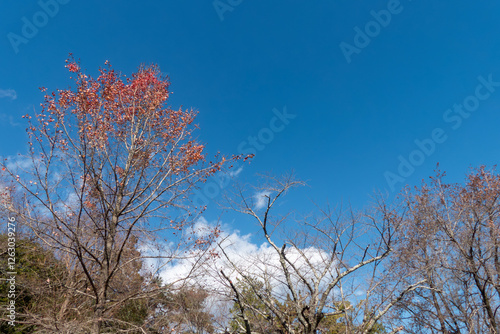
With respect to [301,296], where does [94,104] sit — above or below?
above

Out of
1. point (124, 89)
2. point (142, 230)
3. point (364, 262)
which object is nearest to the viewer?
point (142, 230)

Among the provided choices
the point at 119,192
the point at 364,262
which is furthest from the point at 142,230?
the point at 364,262

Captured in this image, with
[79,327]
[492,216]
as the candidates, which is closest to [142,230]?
[79,327]

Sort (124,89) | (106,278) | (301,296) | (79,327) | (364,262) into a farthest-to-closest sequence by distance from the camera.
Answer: (301,296), (364,262), (124,89), (106,278), (79,327)

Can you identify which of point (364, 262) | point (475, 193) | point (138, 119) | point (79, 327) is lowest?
point (79, 327)

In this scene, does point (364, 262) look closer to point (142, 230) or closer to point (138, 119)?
point (142, 230)

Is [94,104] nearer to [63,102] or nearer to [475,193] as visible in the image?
[63,102]

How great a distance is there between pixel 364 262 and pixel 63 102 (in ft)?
30.4

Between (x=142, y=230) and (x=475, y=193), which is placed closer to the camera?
(x=142, y=230)

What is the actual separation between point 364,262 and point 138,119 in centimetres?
793

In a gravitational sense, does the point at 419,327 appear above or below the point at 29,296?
above

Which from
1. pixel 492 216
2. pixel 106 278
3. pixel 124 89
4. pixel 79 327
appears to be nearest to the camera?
pixel 79 327

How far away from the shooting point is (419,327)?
13258 millimetres

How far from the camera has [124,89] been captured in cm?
766
